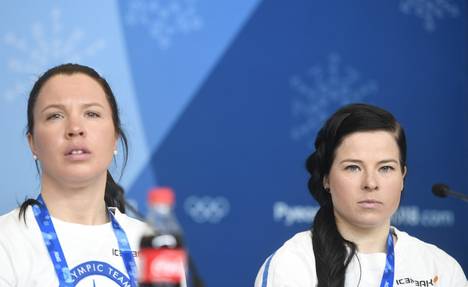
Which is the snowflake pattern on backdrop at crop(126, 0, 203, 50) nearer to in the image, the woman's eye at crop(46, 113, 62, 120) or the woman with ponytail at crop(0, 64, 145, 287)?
the woman with ponytail at crop(0, 64, 145, 287)

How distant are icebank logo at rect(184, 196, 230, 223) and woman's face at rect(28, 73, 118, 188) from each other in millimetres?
1639

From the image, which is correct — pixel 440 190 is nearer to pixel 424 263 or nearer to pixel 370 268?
pixel 424 263

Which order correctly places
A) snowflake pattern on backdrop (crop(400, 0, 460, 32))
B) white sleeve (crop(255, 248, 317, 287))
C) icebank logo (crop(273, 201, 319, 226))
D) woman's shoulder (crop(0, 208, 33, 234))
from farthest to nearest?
snowflake pattern on backdrop (crop(400, 0, 460, 32)) → icebank logo (crop(273, 201, 319, 226)) → white sleeve (crop(255, 248, 317, 287)) → woman's shoulder (crop(0, 208, 33, 234))

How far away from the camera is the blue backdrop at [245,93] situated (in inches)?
138

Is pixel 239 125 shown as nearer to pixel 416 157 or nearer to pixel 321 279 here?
pixel 416 157

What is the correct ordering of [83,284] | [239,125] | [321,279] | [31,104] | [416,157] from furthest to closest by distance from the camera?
[416,157]
[239,125]
[321,279]
[31,104]
[83,284]

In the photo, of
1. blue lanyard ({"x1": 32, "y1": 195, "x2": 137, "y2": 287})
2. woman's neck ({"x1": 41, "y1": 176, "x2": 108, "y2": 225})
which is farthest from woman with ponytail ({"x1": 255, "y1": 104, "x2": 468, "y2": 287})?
woman's neck ({"x1": 41, "y1": 176, "x2": 108, "y2": 225})

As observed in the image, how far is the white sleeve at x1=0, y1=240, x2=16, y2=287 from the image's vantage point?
73.2 inches

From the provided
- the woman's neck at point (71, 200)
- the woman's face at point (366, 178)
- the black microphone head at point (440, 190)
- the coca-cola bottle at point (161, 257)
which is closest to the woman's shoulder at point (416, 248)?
the woman's face at point (366, 178)

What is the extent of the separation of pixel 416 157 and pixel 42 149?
2612mm

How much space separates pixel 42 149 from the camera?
6.42 feet

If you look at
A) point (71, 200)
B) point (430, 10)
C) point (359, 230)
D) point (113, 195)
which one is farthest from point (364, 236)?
point (430, 10)

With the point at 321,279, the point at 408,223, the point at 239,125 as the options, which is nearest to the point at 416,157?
the point at 408,223

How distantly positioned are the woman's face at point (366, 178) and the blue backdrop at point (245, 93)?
1.48 m
